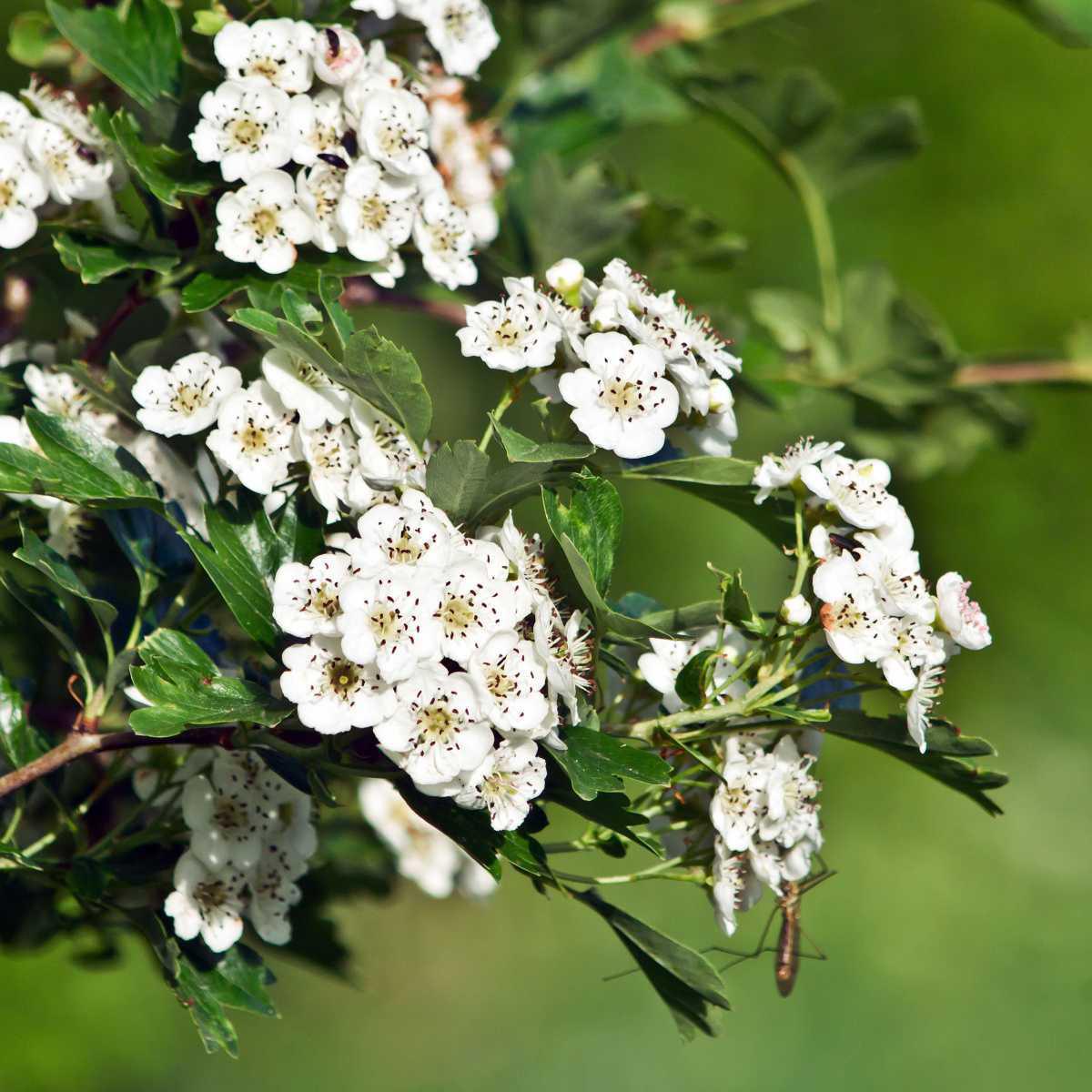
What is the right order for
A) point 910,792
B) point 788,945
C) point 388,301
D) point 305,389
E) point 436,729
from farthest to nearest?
point 910,792, point 388,301, point 788,945, point 305,389, point 436,729

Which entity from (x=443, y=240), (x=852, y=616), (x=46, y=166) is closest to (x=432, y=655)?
(x=852, y=616)

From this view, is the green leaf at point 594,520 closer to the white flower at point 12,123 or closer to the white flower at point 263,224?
the white flower at point 263,224

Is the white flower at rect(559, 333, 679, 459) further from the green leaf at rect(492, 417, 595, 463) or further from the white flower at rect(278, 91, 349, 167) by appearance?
the white flower at rect(278, 91, 349, 167)

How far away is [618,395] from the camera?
2.30 ft

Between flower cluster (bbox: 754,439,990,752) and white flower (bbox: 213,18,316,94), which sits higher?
white flower (bbox: 213,18,316,94)

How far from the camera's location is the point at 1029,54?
3.38 meters

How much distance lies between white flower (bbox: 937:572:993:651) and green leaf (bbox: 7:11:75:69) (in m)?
0.80

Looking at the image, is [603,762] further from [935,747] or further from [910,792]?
[910,792]

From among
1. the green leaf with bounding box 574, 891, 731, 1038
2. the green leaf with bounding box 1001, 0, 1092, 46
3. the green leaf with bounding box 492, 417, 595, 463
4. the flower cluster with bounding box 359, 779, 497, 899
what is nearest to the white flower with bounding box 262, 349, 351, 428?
the green leaf with bounding box 492, 417, 595, 463

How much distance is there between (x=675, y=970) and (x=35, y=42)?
0.86 meters

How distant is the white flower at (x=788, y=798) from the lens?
0.73 metres

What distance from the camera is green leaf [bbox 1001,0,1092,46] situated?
113 cm

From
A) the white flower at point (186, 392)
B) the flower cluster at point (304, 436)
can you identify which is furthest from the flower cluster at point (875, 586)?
the white flower at point (186, 392)

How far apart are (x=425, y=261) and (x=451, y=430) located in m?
2.37
